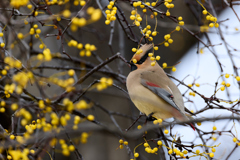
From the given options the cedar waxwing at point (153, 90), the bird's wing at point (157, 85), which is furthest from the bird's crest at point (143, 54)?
the bird's wing at point (157, 85)

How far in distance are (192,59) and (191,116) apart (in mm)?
1467

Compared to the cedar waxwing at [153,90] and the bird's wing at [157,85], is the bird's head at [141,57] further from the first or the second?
the bird's wing at [157,85]

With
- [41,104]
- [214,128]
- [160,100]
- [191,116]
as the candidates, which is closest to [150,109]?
[160,100]

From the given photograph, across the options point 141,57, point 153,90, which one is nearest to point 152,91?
point 153,90

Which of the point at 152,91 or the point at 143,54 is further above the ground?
the point at 143,54

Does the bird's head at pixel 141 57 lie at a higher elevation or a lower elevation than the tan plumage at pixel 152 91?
higher

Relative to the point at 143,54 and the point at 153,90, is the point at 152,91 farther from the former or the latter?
the point at 143,54

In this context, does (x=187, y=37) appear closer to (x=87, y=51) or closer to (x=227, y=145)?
(x=227, y=145)

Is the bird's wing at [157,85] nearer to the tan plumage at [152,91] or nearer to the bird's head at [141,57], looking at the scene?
the tan plumage at [152,91]

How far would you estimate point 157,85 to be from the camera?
8.89 feet

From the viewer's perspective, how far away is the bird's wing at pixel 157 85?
261 cm

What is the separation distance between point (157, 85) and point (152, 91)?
0.07m

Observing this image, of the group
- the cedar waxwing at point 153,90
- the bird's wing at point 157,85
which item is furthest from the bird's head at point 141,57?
the bird's wing at point 157,85

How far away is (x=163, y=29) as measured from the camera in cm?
386
